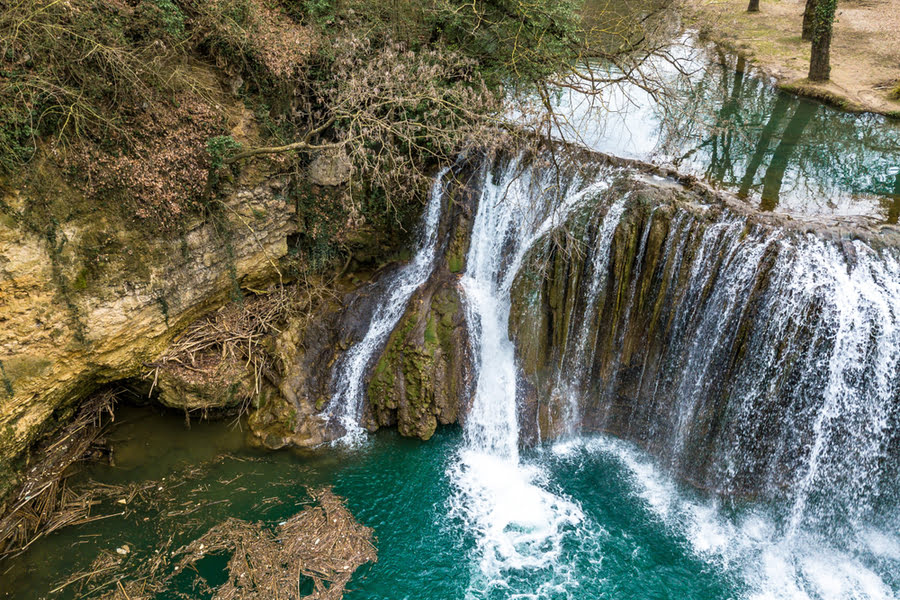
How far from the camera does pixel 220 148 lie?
7.45m

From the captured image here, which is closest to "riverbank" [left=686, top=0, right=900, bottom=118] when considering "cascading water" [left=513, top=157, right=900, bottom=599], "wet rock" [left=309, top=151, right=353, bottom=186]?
"cascading water" [left=513, top=157, right=900, bottom=599]

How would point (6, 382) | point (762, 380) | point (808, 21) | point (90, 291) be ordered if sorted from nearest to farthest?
1. point (6, 382)
2. point (90, 291)
3. point (762, 380)
4. point (808, 21)

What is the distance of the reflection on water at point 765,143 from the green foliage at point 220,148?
493 cm

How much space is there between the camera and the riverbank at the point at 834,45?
12.2 m

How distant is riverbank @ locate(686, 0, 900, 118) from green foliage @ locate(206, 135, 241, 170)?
10152mm

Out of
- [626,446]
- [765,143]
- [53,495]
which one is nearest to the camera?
[53,495]

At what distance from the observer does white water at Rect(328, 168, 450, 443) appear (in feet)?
28.3

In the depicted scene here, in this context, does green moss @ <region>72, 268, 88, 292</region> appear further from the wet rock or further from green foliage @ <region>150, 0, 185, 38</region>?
the wet rock

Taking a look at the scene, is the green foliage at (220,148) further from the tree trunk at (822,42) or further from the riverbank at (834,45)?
the tree trunk at (822,42)

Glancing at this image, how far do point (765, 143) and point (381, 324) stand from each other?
345 inches

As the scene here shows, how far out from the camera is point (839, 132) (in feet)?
36.1

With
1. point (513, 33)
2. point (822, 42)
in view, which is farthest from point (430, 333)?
point (822, 42)

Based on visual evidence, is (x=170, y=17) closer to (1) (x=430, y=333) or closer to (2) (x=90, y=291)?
(2) (x=90, y=291)

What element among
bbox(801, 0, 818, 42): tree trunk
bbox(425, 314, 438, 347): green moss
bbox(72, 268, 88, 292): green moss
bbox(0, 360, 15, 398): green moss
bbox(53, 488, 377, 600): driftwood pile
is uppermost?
bbox(801, 0, 818, 42): tree trunk
